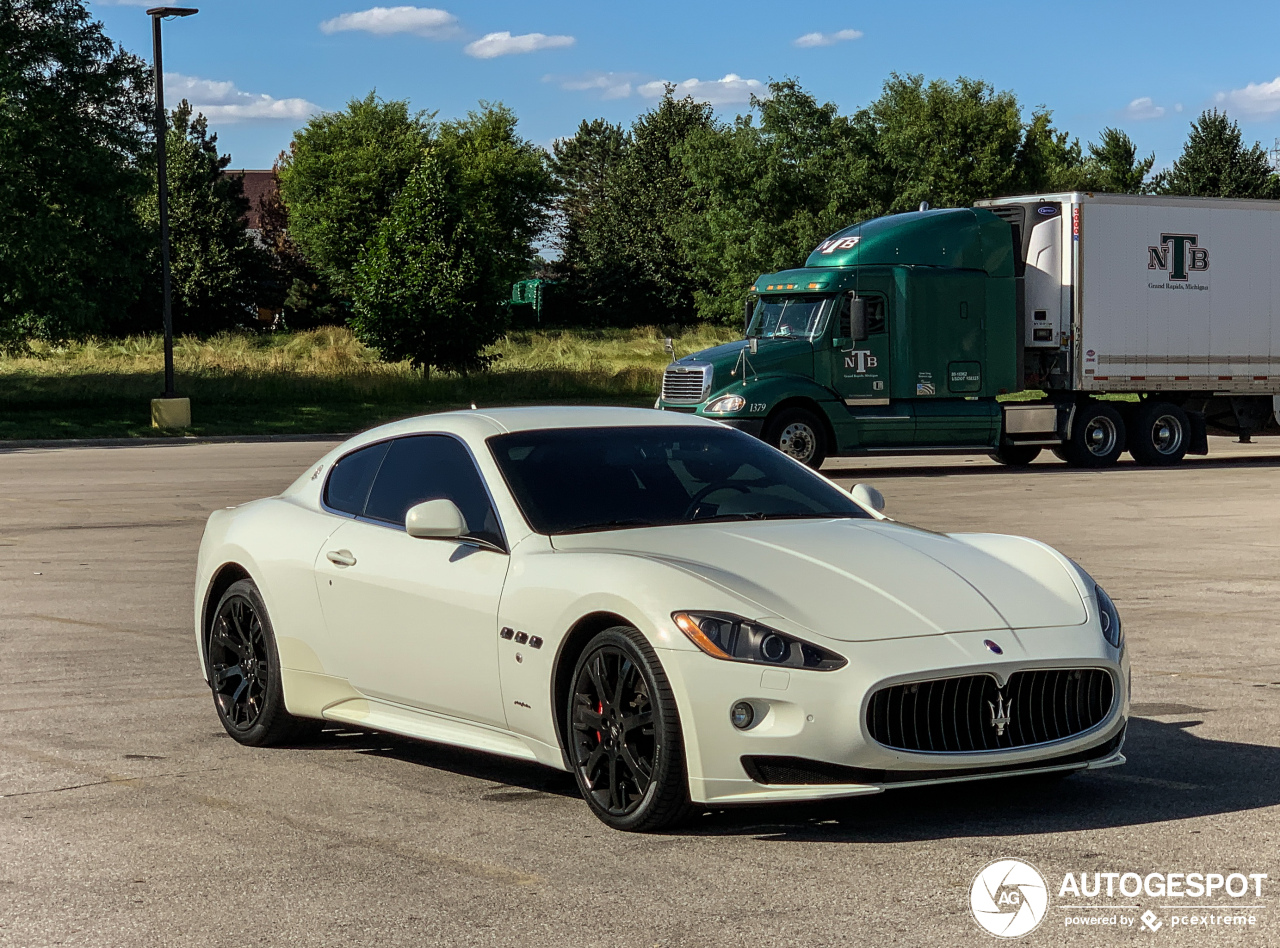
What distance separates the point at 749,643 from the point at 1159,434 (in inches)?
931

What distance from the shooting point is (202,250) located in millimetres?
72188

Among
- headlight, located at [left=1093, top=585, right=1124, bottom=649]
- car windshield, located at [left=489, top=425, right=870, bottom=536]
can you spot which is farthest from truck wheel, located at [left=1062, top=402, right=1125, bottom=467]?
headlight, located at [left=1093, top=585, right=1124, bottom=649]

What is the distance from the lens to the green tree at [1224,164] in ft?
242

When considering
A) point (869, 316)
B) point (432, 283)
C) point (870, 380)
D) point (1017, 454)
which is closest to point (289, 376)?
point (432, 283)

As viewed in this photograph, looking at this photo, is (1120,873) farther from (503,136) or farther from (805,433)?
(503,136)

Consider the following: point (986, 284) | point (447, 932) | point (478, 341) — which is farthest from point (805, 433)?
point (478, 341)

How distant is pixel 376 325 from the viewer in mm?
Answer: 47062

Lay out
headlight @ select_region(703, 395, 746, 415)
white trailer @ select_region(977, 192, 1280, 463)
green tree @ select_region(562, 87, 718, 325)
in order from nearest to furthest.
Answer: headlight @ select_region(703, 395, 746, 415) → white trailer @ select_region(977, 192, 1280, 463) → green tree @ select_region(562, 87, 718, 325)

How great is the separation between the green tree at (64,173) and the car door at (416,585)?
115 feet

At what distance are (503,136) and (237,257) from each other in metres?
34.7

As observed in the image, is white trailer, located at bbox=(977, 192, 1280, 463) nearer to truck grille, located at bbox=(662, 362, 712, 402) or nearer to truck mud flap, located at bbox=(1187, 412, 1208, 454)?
truck mud flap, located at bbox=(1187, 412, 1208, 454)

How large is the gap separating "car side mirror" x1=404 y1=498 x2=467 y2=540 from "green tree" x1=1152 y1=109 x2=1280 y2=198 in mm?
73206

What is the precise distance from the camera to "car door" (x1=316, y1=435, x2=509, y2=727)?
5988mm

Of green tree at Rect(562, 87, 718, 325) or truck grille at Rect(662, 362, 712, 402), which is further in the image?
green tree at Rect(562, 87, 718, 325)
